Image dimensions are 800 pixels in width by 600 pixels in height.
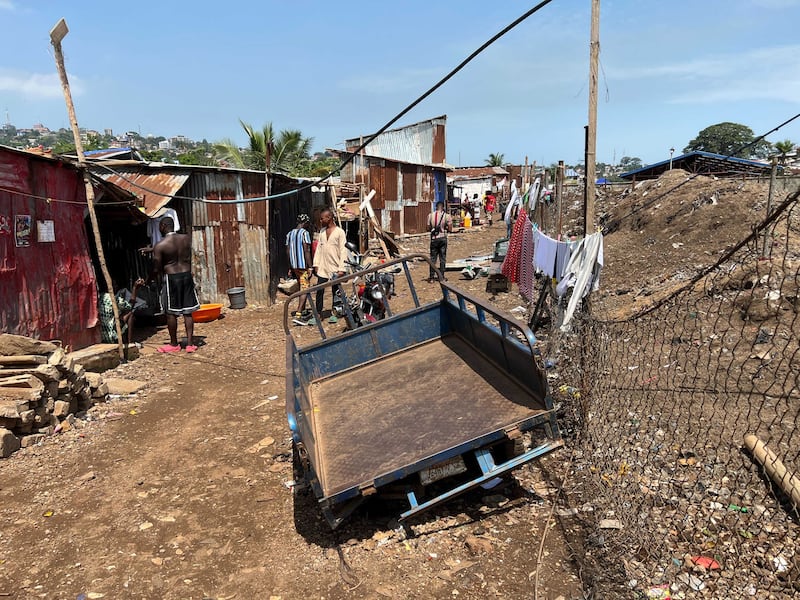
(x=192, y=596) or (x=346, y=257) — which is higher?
(x=346, y=257)

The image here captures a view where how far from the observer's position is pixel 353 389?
455 centimetres

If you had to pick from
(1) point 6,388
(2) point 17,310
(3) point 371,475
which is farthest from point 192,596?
(2) point 17,310

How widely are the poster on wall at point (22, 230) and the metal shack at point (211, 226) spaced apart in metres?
2.02

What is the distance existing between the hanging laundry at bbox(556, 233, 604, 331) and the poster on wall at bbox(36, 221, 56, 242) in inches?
235

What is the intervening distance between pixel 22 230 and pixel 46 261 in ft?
1.64

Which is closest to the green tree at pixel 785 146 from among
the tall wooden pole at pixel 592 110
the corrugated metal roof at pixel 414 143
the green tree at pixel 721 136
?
the green tree at pixel 721 136

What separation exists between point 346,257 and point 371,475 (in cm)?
509

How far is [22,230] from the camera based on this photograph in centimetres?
581

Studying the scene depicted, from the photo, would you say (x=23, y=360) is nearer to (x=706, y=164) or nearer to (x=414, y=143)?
(x=414, y=143)

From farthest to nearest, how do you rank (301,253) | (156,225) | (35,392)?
(301,253) → (156,225) → (35,392)

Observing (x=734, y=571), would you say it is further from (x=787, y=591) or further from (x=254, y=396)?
(x=254, y=396)

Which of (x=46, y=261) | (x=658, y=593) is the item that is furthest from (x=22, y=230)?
(x=658, y=593)

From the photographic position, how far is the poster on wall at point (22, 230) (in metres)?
5.72

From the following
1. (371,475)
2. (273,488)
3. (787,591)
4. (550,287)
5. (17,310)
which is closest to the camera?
(787,591)
